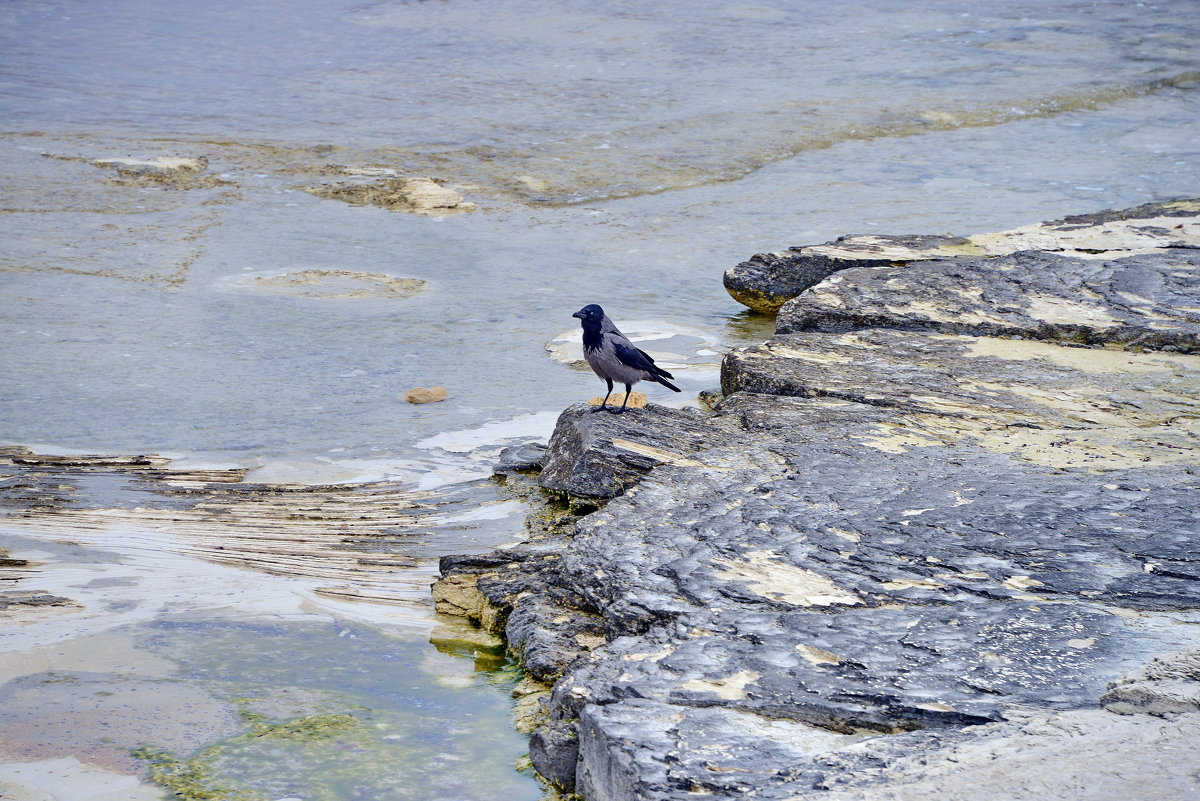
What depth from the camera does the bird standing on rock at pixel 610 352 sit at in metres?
3.57

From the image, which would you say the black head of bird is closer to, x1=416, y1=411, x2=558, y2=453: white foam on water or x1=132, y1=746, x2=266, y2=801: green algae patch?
x1=416, y1=411, x2=558, y2=453: white foam on water

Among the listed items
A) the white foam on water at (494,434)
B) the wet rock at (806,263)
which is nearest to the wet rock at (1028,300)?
the wet rock at (806,263)

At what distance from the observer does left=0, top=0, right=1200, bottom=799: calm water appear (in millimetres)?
4750

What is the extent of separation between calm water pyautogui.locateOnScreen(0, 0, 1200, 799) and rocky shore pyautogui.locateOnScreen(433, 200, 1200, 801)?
2.15 ft

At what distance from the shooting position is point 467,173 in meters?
8.03

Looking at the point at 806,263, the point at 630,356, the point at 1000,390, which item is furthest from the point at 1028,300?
the point at 630,356

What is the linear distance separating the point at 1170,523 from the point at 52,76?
9.72 m

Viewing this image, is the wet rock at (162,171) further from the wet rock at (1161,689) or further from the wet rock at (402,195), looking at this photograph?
the wet rock at (1161,689)

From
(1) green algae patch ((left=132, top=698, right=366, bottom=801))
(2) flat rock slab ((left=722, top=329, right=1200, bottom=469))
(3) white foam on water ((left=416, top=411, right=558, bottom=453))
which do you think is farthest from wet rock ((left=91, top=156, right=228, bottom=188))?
(1) green algae patch ((left=132, top=698, right=366, bottom=801))

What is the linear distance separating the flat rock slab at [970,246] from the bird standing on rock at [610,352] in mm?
2047

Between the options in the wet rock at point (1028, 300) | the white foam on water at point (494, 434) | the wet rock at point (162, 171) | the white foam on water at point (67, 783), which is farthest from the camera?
the wet rock at point (162, 171)

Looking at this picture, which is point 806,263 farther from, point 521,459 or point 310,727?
point 310,727

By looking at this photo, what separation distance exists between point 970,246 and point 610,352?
8.39 feet

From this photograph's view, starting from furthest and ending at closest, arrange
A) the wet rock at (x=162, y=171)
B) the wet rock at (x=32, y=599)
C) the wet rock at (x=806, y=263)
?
the wet rock at (x=162, y=171) < the wet rock at (x=806, y=263) < the wet rock at (x=32, y=599)
